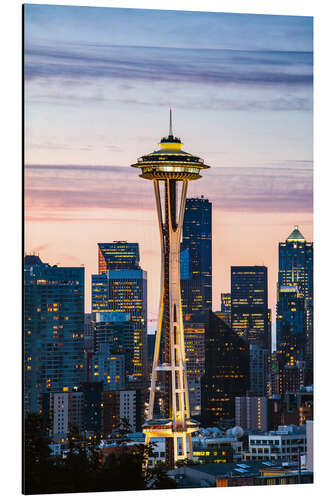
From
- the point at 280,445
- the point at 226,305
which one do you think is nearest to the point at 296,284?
the point at 226,305

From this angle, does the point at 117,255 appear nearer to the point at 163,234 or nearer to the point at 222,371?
the point at 163,234

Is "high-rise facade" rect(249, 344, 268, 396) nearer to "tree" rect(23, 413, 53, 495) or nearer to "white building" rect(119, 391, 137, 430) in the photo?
"white building" rect(119, 391, 137, 430)

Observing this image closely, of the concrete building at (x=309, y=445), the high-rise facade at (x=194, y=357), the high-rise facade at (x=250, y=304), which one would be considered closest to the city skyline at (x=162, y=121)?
the high-rise facade at (x=250, y=304)

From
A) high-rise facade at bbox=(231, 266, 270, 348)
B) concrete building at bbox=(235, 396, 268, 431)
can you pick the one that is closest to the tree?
concrete building at bbox=(235, 396, 268, 431)

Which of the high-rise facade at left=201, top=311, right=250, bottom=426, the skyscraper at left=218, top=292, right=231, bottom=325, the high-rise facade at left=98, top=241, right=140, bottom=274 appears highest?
the high-rise facade at left=98, top=241, right=140, bottom=274
